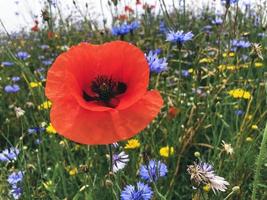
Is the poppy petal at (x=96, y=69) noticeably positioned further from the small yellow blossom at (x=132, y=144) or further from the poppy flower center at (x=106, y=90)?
the small yellow blossom at (x=132, y=144)

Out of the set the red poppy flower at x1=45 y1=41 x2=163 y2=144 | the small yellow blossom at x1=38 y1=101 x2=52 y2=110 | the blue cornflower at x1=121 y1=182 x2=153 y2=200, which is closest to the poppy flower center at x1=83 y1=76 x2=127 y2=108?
the red poppy flower at x1=45 y1=41 x2=163 y2=144

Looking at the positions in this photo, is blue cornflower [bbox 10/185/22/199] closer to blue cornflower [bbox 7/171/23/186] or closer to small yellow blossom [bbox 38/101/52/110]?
blue cornflower [bbox 7/171/23/186]

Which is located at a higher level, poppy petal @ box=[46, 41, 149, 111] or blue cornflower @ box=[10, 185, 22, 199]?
poppy petal @ box=[46, 41, 149, 111]

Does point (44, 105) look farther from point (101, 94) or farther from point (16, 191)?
point (101, 94)

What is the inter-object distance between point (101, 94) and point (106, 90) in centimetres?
1

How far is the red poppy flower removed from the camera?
2.56ft

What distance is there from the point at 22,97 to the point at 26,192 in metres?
2.02

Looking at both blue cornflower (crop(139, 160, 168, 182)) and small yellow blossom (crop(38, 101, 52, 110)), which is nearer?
blue cornflower (crop(139, 160, 168, 182))

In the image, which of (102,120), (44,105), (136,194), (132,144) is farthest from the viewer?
(44,105)

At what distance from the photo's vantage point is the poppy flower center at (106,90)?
2.92ft

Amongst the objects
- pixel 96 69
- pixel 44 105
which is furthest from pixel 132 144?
pixel 96 69

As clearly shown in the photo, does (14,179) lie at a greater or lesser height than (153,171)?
lesser

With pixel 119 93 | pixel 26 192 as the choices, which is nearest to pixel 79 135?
pixel 119 93

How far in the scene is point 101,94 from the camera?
0.89 meters
